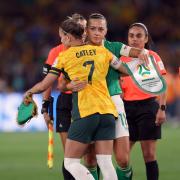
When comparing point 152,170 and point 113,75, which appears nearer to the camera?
point 113,75

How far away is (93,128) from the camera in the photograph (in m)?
8.16

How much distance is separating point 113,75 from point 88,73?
0.79m

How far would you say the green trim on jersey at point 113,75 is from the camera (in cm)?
884

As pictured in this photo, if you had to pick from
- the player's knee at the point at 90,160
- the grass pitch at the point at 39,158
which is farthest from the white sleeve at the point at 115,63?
the grass pitch at the point at 39,158

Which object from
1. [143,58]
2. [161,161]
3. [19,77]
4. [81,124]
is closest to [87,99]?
[81,124]

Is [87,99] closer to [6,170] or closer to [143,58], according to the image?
[143,58]

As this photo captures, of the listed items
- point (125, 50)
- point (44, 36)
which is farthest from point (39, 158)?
point (44, 36)

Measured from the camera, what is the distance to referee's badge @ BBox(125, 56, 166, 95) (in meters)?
8.89

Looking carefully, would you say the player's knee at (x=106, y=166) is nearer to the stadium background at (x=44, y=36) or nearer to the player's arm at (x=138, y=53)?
the player's arm at (x=138, y=53)

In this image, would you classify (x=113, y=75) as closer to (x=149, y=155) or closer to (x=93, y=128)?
(x=93, y=128)

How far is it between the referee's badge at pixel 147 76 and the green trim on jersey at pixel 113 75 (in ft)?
0.56

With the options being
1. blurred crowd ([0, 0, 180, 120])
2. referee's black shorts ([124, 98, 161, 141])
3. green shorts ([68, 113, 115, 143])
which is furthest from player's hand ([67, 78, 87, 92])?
blurred crowd ([0, 0, 180, 120])

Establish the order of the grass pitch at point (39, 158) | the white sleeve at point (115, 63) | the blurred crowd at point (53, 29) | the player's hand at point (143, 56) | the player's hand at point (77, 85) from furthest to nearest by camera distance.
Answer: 1. the blurred crowd at point (53, 29)
2. the grass pitch at point (39, 158)
3. the player's hand at point (143, 56)
4. the white sleeve at point (115, 63)
5. the player's hand at point (77, 85)

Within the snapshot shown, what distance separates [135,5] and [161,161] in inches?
529
